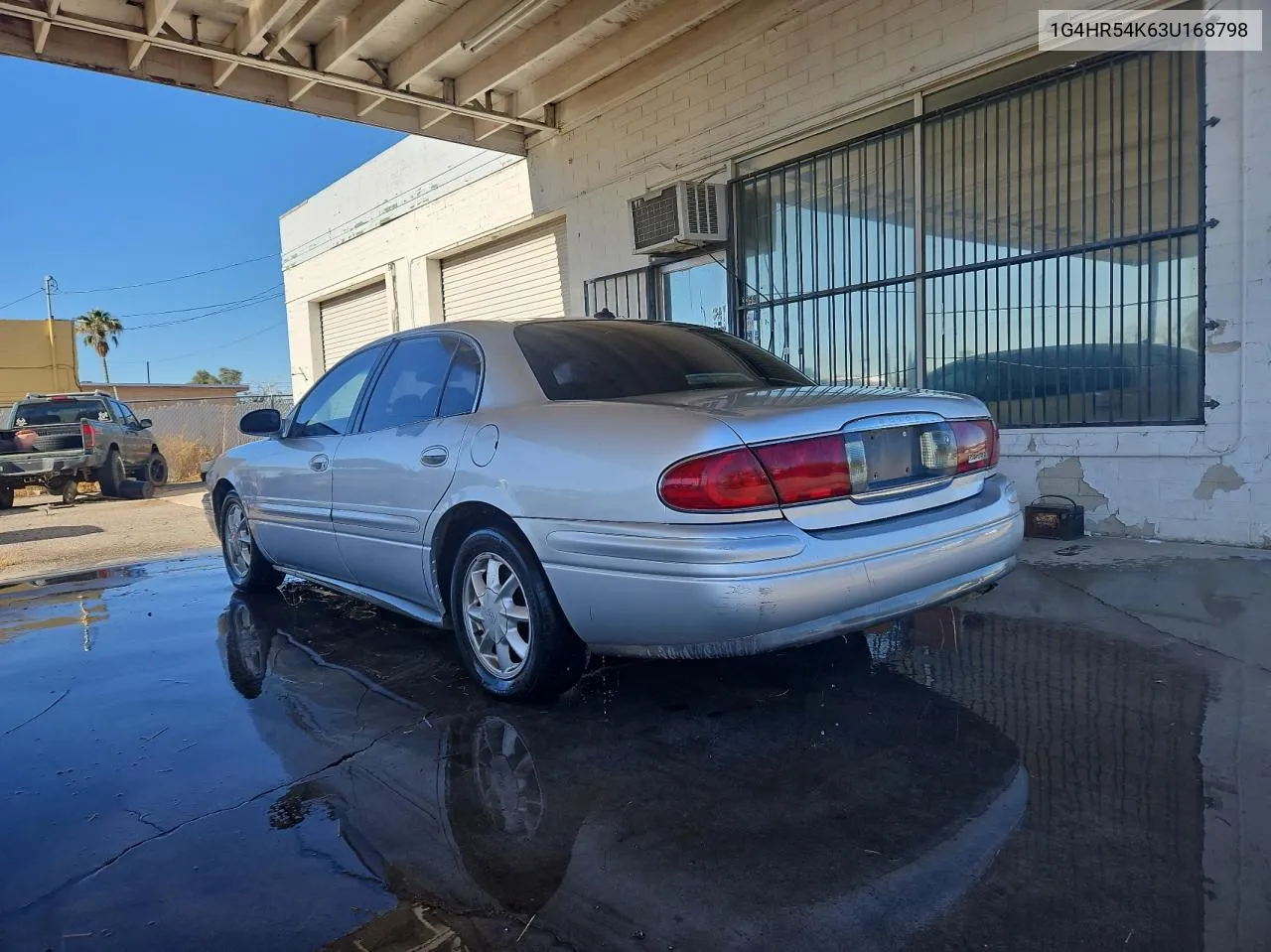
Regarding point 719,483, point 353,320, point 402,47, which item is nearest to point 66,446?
point 353,320

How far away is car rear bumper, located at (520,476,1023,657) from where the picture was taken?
2754 millimetres

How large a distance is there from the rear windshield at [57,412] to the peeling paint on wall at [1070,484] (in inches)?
541

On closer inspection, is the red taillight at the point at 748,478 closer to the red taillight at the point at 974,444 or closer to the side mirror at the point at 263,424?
the red taillight at the point at 974,444

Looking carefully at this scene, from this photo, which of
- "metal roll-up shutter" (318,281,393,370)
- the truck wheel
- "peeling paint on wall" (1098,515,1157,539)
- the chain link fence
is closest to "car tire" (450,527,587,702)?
"peeling paint on wall" (1098,515,1157,539)

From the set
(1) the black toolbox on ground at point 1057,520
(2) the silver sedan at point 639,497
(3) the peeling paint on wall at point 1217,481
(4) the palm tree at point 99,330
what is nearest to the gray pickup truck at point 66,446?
(2) the silver sedan at point 639,497

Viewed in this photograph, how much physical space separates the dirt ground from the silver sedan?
4.77 m

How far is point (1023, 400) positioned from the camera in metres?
6.60

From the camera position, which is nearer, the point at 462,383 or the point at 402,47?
the point at 462,383

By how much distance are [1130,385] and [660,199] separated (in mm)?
4715

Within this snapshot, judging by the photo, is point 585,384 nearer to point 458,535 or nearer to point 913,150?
point 458,535

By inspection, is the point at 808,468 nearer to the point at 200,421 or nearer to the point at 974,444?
the point at 974,444

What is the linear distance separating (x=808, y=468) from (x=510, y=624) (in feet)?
4.37

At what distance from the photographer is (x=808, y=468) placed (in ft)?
9.52

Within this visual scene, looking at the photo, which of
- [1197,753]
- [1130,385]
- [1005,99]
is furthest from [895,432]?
[1005,99]
